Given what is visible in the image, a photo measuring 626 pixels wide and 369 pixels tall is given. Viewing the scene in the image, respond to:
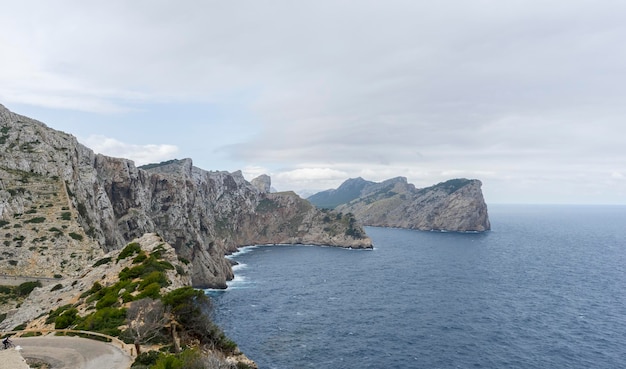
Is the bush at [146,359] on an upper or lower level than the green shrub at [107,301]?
lower

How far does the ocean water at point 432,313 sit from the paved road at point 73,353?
122ft

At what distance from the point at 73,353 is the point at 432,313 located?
80.0 meters

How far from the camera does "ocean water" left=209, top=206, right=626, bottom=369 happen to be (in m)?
65.9

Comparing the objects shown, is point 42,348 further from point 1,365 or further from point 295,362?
point 295,362

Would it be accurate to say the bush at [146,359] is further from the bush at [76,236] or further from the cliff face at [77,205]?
the bush at [76,236]

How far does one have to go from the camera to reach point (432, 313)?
89625 millimetres

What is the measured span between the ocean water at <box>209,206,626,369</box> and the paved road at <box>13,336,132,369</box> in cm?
3706

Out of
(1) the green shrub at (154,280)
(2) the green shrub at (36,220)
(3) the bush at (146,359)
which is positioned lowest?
(3) the bush at (146,359)

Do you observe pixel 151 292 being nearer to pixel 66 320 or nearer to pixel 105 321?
pixel 105 321

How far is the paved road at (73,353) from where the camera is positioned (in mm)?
26359

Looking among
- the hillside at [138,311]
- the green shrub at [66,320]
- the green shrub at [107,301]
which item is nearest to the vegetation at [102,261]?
the hillside at [138,311]

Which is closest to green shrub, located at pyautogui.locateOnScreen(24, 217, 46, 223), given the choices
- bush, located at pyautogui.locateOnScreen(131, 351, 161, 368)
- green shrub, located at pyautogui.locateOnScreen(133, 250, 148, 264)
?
green shrub, located at pyautogui.locateOnScreen(133, 250, 148, 264)

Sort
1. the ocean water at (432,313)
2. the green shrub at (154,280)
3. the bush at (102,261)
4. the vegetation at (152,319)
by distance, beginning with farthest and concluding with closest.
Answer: the ocean water at (432,313) < the bush at (102,261) < the green shrub at (154,280) < the vegetation at (152,319)

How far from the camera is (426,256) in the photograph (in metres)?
176
